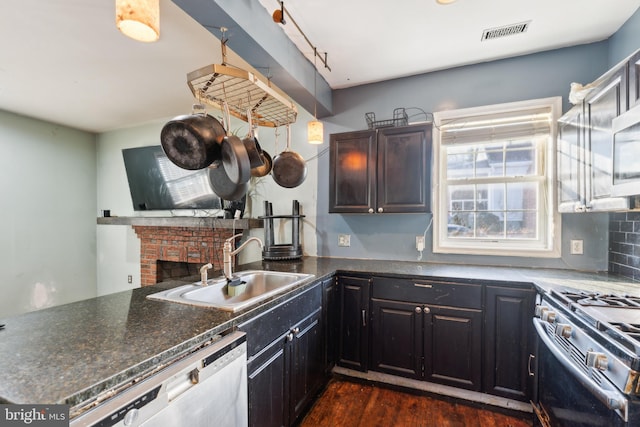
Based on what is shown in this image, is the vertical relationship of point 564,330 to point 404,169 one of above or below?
below

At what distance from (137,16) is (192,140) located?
1.70 ft

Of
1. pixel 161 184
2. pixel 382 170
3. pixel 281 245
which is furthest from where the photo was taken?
pixel 161 184

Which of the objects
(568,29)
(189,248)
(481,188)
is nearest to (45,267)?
(189,248)

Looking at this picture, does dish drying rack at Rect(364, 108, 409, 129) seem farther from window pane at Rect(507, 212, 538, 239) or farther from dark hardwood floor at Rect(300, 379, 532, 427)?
dark hardwood floor at Rect(300, 379, 532, 427)

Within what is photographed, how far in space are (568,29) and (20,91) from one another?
4.76 m

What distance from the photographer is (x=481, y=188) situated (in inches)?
98.4

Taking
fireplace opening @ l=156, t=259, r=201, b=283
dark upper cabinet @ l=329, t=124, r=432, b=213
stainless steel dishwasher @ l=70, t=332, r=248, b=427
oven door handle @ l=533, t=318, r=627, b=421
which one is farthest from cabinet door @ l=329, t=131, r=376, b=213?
fireplace opening @ l=156, t=259, r=201, b=283

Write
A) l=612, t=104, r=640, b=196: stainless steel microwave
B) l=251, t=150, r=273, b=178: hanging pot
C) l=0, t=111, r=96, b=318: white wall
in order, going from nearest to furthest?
1. l=612, t=104, r=640, b=196: stainless steel microwave
2. l=251, t=150, r=273, b=178: hanging pot
3. l=0, t=111, r=96, b=318: white wall

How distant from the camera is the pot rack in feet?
4.31

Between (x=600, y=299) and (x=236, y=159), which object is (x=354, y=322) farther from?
(x=236, y=159)

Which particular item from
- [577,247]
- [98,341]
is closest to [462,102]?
[577,247]

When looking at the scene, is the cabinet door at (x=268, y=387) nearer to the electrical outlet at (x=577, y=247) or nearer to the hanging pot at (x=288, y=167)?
the hanging pot at (x=288, y=167)

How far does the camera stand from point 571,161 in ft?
6.32

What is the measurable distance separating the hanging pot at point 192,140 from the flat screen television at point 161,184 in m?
1.97
